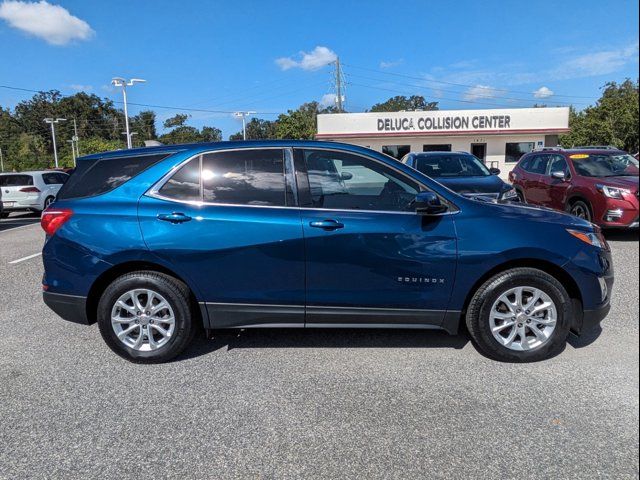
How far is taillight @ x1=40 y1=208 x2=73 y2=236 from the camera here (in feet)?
12.5

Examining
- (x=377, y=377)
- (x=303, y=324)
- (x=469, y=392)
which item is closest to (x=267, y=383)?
(x=303, y=324)

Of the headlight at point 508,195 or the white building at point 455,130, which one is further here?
the white building at point 455,130

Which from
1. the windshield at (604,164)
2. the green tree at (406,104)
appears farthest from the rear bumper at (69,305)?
the green tree at (406,104)

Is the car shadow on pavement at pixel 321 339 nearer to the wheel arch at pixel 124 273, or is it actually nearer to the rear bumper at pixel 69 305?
the wheel arch at pixel 124 273

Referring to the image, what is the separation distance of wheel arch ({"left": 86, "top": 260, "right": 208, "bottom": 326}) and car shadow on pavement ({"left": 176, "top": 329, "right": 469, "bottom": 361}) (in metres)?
0.48

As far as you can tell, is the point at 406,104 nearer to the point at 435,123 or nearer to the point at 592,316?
the point at 435,123

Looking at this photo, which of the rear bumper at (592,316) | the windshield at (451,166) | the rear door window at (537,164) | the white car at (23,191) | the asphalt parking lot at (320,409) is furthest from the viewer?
the white car at (23,191)

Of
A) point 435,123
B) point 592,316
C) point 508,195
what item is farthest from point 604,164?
point 435,123

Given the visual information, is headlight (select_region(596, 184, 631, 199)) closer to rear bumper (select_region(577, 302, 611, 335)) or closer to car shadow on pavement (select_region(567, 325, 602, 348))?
car shadow on pavement (select_region(567, 325, 602, 348))

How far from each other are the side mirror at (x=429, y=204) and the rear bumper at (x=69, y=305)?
2.81 m

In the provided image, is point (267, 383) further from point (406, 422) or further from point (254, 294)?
point (406, 422)

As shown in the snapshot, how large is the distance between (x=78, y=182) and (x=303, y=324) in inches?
90.1

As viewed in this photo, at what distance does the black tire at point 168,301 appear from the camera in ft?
12.2

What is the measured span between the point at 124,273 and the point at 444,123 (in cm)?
3361
